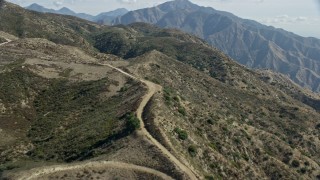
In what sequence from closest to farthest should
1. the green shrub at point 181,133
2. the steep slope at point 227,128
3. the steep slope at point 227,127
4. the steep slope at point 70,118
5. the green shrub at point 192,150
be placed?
the steep slope at point 70,118 < the green shrub at point 192,150 < the green shrub at point 181,133 < the steep slope at point 227,128 < the steep slope at point 227,127

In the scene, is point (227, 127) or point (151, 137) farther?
point (227, 127)

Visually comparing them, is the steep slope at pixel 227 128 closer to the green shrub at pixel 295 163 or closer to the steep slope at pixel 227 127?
the steep slope at pixel 227 127

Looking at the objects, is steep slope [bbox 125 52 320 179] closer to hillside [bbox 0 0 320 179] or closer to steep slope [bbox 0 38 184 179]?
hillside [bbox 0 0 320 179]

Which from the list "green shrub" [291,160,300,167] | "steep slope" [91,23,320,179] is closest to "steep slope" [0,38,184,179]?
"steep slope" [91,23,320,179]

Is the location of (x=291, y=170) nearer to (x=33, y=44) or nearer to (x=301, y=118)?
(x=301, y=118)

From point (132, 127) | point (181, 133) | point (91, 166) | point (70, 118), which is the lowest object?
point (70, 118)

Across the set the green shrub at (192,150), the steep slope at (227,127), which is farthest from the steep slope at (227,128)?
the green shrub at (192,150)

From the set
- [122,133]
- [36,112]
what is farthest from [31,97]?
[122,133]

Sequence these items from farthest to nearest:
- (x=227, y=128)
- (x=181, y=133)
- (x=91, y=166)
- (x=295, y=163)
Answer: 1. (x=295, y=163)
2. (x=227, y=128)
3. (x=181, y=133)
4. (x=91, y=166)

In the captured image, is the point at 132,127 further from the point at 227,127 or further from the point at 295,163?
Answer: the point at 295,163

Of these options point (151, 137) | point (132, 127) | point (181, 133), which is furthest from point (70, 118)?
point (181, 133)
